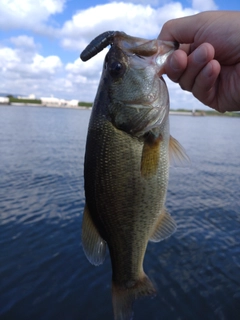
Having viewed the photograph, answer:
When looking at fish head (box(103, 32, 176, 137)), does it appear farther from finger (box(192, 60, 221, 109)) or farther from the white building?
the white building

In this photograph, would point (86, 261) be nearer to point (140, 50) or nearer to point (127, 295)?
point (127, 295)

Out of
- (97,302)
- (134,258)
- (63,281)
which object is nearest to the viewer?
(134,258)

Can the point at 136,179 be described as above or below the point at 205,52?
below

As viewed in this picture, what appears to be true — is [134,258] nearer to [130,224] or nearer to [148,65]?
[130,224]

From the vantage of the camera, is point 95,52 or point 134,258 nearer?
point 95,52

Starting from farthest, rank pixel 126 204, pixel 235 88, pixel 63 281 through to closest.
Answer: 1. pixel 63 281
2. pixel 235 88
3. pixel 126 204

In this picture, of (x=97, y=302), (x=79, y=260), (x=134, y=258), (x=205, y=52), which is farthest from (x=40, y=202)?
(x=205, y=52)

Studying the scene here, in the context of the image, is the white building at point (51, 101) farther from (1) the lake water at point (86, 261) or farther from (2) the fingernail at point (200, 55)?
(2) the fingernail at point (200, 55)

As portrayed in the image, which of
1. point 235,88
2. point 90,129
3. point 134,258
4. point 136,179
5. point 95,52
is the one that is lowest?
point 134,258
